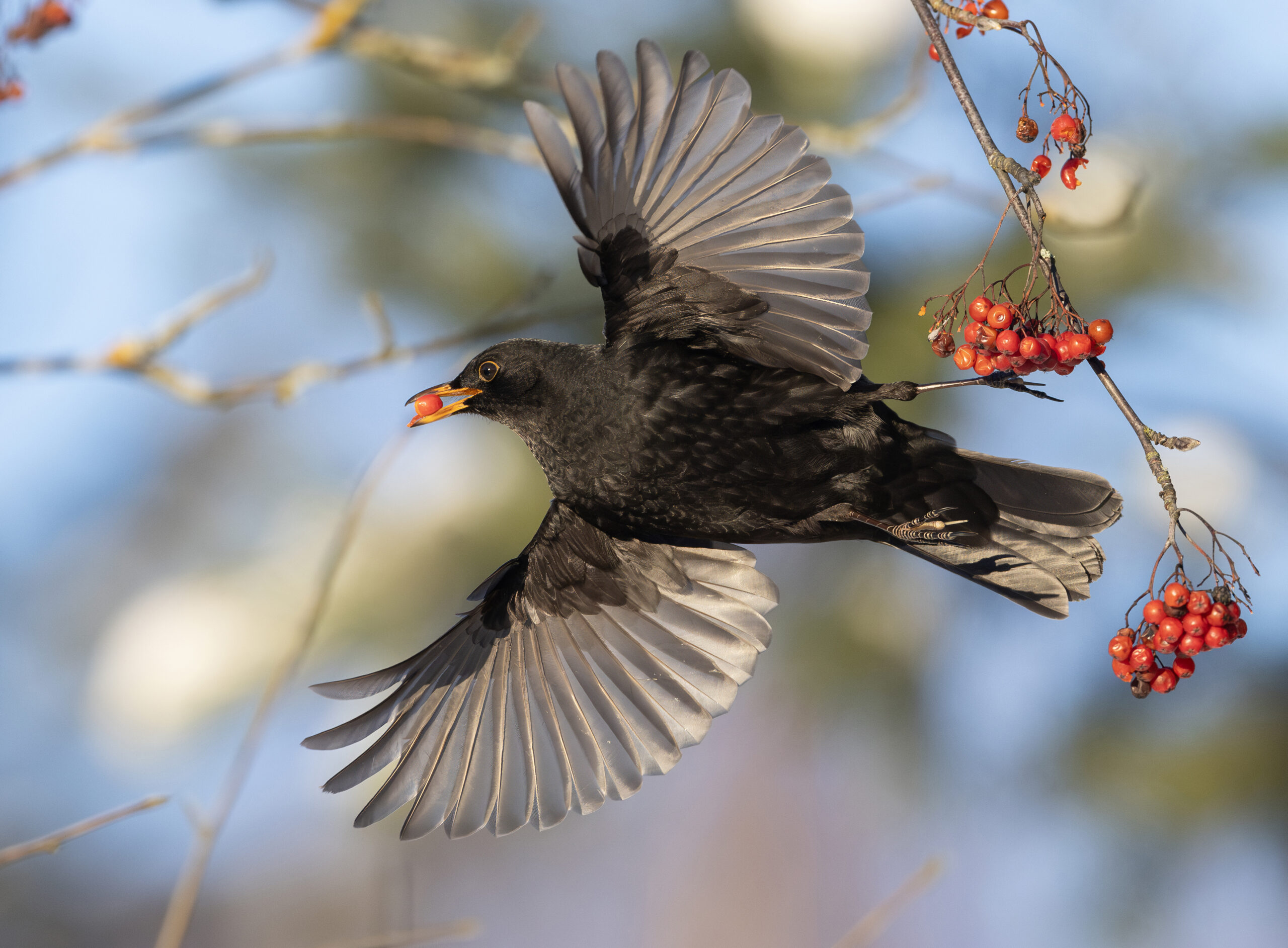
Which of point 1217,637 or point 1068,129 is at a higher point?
point 1068,129

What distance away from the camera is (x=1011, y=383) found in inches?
80.7

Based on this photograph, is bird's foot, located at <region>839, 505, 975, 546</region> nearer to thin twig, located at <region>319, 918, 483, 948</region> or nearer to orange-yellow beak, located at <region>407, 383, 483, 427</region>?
orange-yellow beak, located at <region>407, 383, 483, 427</region>

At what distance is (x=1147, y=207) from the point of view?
7.87 meters

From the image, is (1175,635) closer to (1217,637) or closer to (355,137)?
(1217,637)

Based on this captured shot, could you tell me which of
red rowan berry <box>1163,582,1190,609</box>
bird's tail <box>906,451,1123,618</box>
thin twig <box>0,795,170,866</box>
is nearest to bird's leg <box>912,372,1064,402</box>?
red rowan berry <box>1163,582,1190,609</box>

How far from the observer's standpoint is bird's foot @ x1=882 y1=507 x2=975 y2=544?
2.36 meters

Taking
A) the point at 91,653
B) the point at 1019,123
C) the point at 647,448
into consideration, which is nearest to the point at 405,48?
the point at 647,448

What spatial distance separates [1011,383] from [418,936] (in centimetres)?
152

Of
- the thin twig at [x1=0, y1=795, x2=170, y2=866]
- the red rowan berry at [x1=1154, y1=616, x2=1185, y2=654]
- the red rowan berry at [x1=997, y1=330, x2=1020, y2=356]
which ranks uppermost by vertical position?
the red rowan berry at [x1=997, y1=330, x2=1020, y2=356]

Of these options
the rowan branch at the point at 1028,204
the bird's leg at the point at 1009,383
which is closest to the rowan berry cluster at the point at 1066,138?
the rowan branch at the point at 1028,204

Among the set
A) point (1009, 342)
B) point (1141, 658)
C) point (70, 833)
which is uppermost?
point (1009, 342)

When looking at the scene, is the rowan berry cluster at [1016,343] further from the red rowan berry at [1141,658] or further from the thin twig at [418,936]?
the thin twig at [418,936]

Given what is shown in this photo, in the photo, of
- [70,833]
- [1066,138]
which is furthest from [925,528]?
[70,833]

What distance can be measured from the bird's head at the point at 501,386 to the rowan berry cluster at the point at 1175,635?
1.43 m
